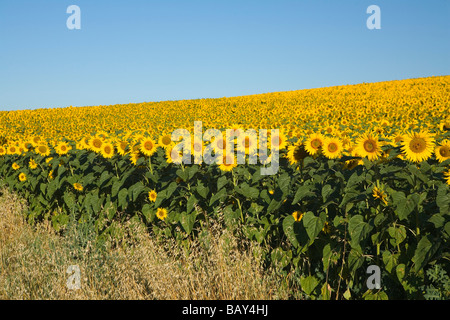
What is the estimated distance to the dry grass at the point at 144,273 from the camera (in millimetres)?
3609

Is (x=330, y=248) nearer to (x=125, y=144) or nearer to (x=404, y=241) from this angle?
(x=404, y=241)

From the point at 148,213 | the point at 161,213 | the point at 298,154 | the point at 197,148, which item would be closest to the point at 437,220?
the point at 298,154

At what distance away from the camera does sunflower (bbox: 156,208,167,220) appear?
4.73 meters

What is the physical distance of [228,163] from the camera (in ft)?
14.2

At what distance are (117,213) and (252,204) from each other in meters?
2.39

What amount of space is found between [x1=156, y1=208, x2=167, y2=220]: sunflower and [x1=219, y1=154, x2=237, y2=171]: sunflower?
1004 mm

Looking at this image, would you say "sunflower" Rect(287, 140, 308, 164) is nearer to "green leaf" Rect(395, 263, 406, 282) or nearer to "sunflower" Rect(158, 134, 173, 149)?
"green leaf" Rect(395, 263, 406, 282)

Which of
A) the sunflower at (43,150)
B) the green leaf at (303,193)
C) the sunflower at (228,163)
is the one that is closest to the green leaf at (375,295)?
the green leaf at (303,193)

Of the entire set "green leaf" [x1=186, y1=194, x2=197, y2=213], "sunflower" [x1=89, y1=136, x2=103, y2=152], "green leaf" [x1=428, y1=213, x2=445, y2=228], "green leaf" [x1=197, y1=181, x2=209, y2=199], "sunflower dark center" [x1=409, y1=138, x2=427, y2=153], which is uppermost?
"sunflower" [x1=89, y1=136, x2=103, y2=152]

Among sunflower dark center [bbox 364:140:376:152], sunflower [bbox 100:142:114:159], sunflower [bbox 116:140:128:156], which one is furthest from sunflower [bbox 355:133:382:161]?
sunflower [bbox 100:142:114:159]

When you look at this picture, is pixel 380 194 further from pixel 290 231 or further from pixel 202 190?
pixel 202 190

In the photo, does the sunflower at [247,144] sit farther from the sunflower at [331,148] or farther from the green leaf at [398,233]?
the green leaf at [398,233]

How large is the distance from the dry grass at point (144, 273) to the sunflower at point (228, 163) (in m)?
0.72

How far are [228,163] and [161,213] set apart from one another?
45.7 inches
